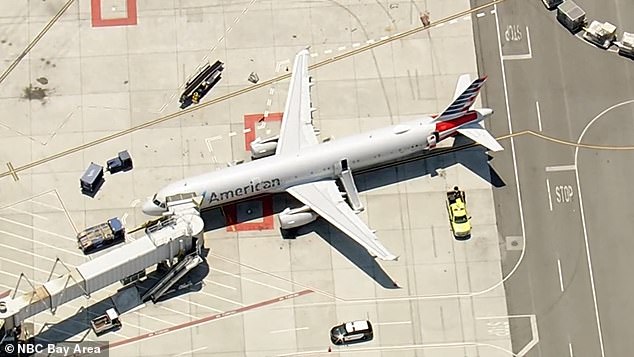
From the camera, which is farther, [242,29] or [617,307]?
[242,29]

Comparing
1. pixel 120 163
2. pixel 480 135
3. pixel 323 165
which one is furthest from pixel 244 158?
pixel 480 135

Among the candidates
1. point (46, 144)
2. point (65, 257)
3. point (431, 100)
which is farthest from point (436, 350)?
point (46, 144)

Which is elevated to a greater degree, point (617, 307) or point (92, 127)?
point (92, 127)

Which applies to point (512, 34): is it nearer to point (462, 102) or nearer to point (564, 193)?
point (462, 102)

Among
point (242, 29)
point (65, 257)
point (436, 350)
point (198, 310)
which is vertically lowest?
point (436, 350)

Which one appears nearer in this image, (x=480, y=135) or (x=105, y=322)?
(x=105, y=322)

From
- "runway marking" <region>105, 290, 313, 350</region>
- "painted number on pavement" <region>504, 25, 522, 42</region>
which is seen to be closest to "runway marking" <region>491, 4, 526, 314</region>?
"painted number on pavement" <region>504, 25, 522, 42</region>

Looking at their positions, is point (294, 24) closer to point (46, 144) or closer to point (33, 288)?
point (46, 144)
